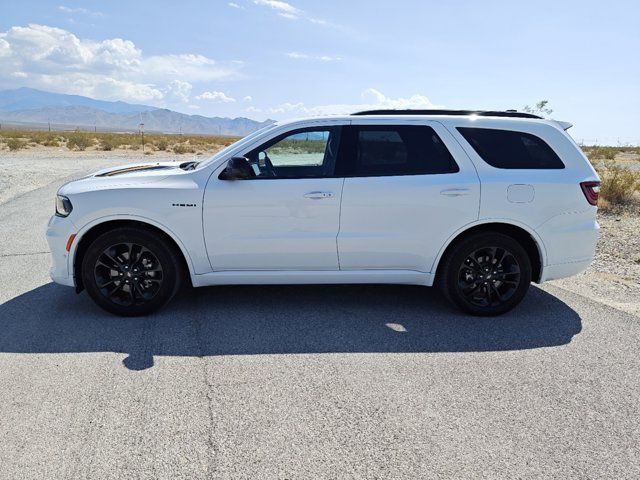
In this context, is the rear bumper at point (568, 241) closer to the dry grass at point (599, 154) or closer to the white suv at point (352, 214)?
the white suv at point (352, 214)

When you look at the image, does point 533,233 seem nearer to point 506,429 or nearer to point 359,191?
point 359,191

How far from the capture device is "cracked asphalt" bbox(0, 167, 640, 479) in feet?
9.07

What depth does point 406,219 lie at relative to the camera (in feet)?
15.6

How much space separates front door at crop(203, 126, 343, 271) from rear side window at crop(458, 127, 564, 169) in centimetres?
133

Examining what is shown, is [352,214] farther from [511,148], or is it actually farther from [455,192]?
[511,148]

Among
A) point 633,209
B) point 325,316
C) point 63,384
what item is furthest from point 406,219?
point 633,209

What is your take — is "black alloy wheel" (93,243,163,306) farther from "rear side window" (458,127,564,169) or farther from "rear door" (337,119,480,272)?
"rear side window" (458,127,564,169)

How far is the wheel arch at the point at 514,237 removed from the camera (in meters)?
4.83

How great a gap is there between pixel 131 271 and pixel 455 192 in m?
3.09

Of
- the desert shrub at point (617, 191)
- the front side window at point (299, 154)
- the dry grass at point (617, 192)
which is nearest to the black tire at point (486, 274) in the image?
the front side window at point (299, 154)

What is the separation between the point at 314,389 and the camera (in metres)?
3.51

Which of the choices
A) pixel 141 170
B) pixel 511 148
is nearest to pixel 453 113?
pixel 511 148

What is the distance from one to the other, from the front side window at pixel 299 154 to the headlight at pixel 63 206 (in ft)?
5.53

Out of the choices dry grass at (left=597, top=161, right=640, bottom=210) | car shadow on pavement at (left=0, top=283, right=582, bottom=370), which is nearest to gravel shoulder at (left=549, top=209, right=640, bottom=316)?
car shadow on pavement at (left=0, top=283, right=582, bottom=370)
